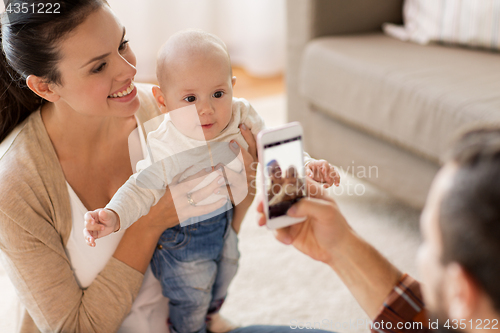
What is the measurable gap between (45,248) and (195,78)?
1.22 feet

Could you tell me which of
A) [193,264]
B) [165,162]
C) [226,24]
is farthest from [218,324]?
[226,24]

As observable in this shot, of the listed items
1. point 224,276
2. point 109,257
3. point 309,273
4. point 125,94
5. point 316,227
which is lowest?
A: point 309,273

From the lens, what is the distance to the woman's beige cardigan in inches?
28.7

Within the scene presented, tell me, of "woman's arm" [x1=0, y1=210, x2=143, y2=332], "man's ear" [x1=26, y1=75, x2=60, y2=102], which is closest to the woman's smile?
"man's ear" [x1=26, y1=75, x2=60, y2=102]

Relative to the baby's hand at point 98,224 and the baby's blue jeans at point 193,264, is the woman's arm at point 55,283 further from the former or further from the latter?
the baby's hand at point 98,224

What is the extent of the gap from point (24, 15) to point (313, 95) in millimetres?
1232

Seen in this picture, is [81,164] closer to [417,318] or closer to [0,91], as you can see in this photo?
[0,91]

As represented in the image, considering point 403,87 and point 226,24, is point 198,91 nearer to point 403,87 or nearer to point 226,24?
point 403,87

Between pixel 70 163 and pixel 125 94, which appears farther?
pixel 70 163

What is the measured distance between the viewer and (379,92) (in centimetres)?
150

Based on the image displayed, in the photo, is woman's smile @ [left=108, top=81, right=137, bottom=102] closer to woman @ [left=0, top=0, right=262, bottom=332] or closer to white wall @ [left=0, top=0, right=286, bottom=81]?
woman @ [left=0, top=0, right=262, bottom=332]

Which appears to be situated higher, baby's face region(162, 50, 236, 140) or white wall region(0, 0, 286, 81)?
baby's face region(162, 50, 236, 140)

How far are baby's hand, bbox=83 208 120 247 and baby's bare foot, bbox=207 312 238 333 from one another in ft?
1.65

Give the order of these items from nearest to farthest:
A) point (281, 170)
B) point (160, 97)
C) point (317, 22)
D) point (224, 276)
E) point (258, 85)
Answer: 1. point (281, 170)
2. point (160, 97)
3. point (224, 276)
4. point (317, 22)
5. point (258, 85)
